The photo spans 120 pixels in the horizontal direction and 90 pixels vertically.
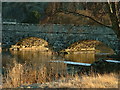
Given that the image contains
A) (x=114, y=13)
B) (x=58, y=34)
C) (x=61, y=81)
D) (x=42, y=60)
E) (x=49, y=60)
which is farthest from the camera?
(x=58, y=34)

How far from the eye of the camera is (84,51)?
Answer: 3269cm

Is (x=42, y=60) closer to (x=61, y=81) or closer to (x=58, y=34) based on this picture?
(x=58, y=34)

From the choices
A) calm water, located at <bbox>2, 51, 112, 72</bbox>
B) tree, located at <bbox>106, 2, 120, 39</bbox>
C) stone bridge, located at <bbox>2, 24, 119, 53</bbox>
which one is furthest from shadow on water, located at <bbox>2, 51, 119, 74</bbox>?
tree, located at <bbox>106, 2, 120, 39</bbox>

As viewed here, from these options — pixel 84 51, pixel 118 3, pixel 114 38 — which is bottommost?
pixel 84 51

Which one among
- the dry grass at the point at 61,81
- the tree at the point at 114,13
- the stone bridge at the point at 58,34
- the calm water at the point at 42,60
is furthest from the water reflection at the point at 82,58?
the dry grass at the point at 61,81

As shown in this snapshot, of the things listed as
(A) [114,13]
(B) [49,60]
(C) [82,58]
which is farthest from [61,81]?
(C) [82,58]

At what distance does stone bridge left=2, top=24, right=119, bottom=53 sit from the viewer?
24931 millimetres

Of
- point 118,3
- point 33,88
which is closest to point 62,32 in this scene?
point 118,3

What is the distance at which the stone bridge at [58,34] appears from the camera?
24931mm

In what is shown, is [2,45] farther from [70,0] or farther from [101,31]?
[70,0]

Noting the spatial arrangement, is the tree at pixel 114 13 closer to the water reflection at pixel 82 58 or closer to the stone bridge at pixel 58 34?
the water reflection at pixel 82 58

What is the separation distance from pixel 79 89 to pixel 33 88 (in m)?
1.40

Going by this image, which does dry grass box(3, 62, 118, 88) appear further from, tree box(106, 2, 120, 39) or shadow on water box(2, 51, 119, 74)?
tree box(106, 2, 120, 39)

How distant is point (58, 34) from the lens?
25.3 metres
